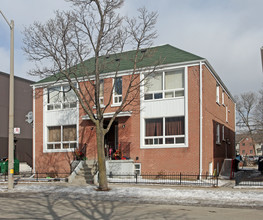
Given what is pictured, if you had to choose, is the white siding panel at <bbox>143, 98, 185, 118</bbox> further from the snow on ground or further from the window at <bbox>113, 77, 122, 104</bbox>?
the snow on ground

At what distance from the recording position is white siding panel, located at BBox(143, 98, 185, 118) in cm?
2089

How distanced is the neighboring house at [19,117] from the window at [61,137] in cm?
836

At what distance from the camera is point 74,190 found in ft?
52.6

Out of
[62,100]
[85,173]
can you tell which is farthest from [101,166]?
[62,100]

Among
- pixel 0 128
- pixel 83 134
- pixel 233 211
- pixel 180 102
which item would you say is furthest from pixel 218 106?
pixel 0 128

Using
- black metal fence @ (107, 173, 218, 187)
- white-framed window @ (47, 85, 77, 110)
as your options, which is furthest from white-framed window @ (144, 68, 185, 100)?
white-framed window @ (47, 85, 77, 110)

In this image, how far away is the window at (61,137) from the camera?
24234mm

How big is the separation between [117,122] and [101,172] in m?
7.90

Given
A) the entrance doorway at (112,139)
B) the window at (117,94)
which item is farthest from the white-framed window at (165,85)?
the entrance doorway at (112,139)

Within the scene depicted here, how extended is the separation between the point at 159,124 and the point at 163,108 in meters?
1.01

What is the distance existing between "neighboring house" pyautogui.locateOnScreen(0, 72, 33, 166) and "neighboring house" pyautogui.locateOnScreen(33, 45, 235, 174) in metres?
8.34

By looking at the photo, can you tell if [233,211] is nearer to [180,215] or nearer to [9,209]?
[180,215]

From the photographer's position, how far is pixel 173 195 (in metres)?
14.2

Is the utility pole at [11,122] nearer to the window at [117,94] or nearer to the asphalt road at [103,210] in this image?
the asphalt road at [103,210]
